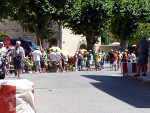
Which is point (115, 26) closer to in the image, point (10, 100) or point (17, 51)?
point (17, 51)

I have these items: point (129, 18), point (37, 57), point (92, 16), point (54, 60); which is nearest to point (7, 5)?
point (54, 60)

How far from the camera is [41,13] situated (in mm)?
32344

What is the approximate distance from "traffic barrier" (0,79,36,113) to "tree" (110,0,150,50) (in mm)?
36708

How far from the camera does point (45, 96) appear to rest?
10.5 m

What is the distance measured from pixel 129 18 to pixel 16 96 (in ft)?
133

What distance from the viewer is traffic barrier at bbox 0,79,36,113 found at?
19.4 feet

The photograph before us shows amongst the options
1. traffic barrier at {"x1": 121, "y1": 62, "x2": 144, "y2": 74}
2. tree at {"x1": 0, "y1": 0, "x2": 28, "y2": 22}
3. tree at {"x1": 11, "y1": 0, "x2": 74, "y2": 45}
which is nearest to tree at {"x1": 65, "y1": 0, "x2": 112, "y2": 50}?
tree at {"x1": 11, "y1": 0, "x2": 74, "y2": 45}

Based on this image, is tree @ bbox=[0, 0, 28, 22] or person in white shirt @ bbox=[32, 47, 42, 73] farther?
tree @ bbox=[0, 0, 28, 22]

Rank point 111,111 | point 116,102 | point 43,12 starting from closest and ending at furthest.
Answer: point 111,111 < point 116,102 < point 43,12

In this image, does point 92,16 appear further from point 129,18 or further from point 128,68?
point 128,68

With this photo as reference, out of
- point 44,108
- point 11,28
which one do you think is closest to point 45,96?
point 44,108

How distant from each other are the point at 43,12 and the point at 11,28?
2127 cm

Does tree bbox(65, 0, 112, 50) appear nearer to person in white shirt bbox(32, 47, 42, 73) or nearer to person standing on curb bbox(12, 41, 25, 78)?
person in white shirt bbox(32, 47, 42, 73)

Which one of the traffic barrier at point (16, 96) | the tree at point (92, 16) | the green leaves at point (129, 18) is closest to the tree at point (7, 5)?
the tree at point (92, 16)
